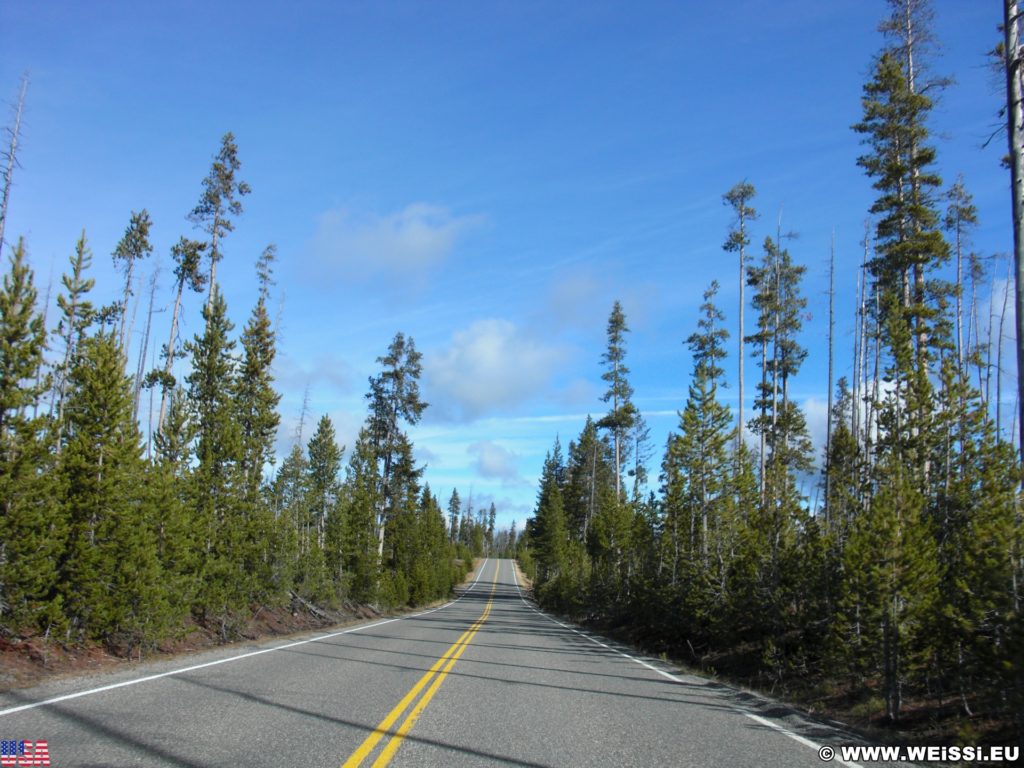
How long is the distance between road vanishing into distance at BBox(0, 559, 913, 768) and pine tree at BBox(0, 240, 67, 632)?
277cm

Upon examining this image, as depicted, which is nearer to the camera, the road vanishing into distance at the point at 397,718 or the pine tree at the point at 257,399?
the road vanishing into distance at the point at 397,718

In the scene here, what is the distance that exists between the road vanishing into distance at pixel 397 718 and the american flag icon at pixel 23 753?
10cm

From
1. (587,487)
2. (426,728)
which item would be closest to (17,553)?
(426,728)

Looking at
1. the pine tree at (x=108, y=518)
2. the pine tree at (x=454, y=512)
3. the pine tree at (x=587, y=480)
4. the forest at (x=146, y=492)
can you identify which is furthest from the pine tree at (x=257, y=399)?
the pine tree at (x=454, y=512)

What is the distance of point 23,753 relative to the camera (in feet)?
17.5

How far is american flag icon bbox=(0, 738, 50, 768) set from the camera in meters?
5.09

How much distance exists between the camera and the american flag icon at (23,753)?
509 centimetres

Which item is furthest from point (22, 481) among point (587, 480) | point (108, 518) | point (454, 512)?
point (454, 512)

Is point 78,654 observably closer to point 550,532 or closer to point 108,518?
point 108,518

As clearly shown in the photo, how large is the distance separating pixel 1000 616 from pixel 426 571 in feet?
150

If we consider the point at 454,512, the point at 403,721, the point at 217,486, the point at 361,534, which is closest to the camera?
the point at 403,721

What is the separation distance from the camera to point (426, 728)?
22.3 ft

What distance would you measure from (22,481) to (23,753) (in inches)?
306

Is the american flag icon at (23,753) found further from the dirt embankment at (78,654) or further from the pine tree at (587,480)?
the pine tree at (587,480)
